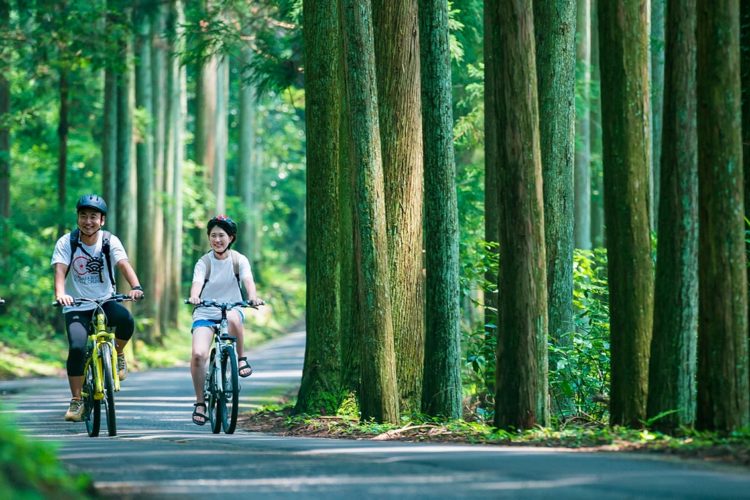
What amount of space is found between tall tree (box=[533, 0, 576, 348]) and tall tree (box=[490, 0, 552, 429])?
5043 mm

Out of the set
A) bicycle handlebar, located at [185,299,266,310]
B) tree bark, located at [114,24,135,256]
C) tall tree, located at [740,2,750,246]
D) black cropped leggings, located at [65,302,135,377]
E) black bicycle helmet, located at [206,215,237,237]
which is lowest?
black cropped leggings, located at [65,302,135,377]

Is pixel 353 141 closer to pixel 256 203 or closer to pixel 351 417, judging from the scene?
pixel 351 417

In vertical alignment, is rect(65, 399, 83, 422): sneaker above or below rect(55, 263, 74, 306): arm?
below

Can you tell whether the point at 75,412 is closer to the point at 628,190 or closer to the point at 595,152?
the point at 628,190

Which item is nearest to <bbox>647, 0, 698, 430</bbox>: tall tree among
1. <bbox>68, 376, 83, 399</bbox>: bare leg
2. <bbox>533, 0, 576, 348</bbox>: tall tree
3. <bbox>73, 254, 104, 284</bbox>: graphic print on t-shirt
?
<bbox>73, 254, 104, 284</bbox>: graphic print on t-shirt

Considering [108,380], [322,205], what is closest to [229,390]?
[108,380]

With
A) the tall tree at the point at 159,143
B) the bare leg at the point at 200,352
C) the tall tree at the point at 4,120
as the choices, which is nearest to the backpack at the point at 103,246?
the bare leg at the point at 200,352

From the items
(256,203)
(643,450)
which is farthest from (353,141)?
(256,203)

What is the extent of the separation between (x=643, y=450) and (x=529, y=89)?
3.47m

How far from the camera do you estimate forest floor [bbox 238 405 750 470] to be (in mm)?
9516

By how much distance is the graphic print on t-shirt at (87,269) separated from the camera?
43.2 ft

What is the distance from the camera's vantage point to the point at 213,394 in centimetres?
1360

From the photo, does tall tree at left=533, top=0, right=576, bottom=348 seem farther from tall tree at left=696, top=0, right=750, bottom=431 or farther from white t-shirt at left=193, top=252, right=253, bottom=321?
tall tree at left=696, top=0, right=750, bottom=431

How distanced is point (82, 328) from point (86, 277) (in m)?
0.53
